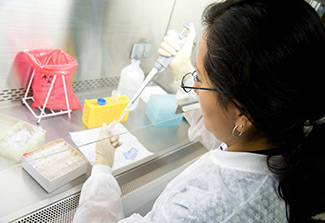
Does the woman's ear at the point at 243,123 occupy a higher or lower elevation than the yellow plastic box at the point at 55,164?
higher

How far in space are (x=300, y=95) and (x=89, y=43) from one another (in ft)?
3.86

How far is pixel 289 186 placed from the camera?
783 mm

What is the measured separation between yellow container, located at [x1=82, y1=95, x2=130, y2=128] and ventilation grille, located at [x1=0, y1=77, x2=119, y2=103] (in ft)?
0.88

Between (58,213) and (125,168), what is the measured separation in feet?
1.42

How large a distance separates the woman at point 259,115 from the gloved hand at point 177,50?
0.45 m

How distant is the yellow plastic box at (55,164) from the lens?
984 millimetres

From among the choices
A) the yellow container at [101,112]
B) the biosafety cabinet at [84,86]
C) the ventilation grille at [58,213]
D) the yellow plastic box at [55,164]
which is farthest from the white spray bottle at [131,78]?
the ventilation grille at [58,213]

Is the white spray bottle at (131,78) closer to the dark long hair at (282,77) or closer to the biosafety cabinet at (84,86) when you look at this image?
the biosafety cabinet at (84,86)

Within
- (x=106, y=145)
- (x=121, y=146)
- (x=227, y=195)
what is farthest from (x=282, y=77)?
(x=121, y=146)

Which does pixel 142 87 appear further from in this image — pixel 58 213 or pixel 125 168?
pixel 58 213

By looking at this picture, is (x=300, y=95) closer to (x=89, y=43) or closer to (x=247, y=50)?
(x=247, y=50)

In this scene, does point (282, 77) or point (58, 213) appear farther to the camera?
point (58, 213)

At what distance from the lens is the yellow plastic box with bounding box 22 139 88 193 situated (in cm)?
98

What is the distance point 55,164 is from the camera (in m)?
1.06
